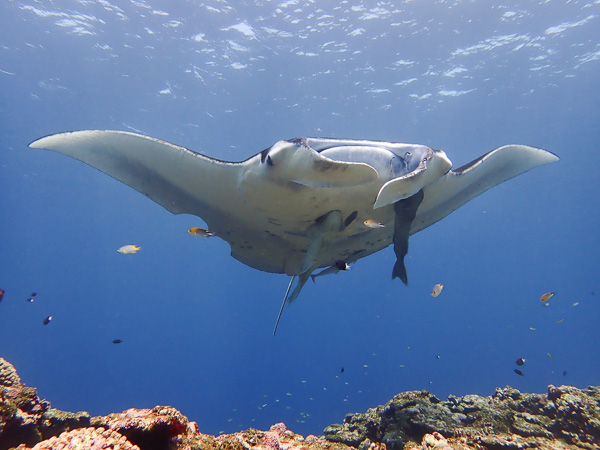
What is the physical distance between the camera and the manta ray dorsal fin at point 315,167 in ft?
7.76

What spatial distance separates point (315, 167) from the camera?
7.98 ft

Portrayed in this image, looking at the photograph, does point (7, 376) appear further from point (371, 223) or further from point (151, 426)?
point (371, 223)

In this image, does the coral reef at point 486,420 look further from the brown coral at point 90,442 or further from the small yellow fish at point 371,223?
the brown coral at point 90,442

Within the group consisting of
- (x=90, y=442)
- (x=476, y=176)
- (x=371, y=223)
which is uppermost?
(x=476, y=176)

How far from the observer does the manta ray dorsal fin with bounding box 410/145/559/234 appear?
3.64 meters

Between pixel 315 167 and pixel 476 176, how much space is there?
2.52 meters

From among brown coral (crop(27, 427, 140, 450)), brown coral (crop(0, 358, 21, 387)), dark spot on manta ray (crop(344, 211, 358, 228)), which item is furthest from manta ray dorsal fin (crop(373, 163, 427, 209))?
brown coral (crop(0, 358, 21, 387))

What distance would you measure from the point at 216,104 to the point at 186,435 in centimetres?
2229

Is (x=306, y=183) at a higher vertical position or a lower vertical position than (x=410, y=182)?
higher

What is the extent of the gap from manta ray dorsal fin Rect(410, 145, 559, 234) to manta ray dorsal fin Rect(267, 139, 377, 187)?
50.2 inches

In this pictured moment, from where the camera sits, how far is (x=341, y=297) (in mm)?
76250

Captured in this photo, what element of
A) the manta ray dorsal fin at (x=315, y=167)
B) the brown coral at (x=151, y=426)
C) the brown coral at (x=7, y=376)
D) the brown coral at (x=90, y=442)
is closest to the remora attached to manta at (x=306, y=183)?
the manta ray dorsal fin at (x=315, y=167)

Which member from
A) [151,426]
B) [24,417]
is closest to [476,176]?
[151,426]

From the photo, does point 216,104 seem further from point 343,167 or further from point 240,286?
point 240,286
